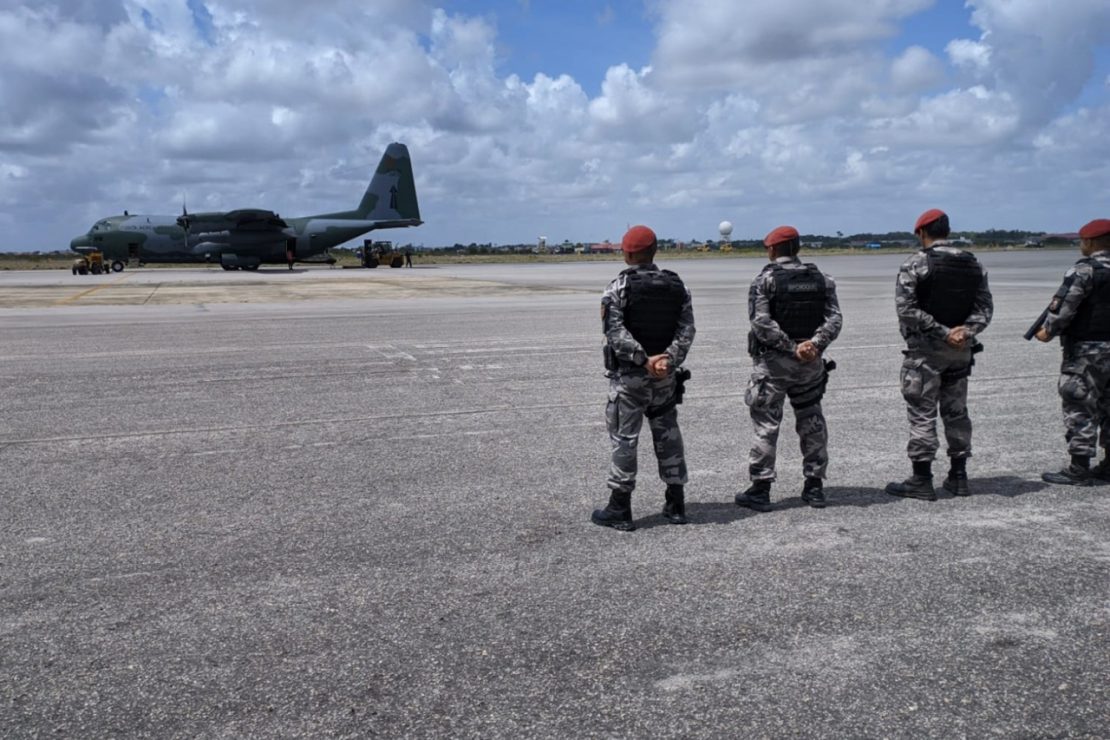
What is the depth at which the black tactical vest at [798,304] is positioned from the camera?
6395mm

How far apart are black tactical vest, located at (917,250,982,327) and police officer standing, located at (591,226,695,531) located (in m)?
1.98

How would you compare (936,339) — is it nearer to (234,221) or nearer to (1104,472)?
(1104,472)

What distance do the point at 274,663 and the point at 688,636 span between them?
197cm

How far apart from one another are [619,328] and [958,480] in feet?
9.82

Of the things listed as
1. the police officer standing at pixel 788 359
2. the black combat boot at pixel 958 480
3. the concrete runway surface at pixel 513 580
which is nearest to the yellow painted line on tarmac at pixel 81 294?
the concrete runway surface at pixel 513 580

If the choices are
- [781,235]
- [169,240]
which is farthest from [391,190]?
[781,235]

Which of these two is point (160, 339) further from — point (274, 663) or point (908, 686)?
point (908, 686)

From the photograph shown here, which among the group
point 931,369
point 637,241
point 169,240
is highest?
point 169,240

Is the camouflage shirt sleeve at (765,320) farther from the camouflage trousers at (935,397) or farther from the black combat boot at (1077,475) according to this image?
the black combat boot at (1077,475)

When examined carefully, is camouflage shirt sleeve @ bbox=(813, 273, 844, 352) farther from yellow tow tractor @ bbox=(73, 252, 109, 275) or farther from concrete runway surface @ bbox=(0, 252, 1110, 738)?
yellow tow tractor @ bbox=(73, 252, 109, 275)

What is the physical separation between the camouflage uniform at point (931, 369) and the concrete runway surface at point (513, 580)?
0.52 m

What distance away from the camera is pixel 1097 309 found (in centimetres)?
686

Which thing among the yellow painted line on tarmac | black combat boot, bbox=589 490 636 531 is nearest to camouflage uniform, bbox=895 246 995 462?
black combat boot, bbox=589 490 636 531

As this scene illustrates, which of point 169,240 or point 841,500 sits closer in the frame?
point 841,500
